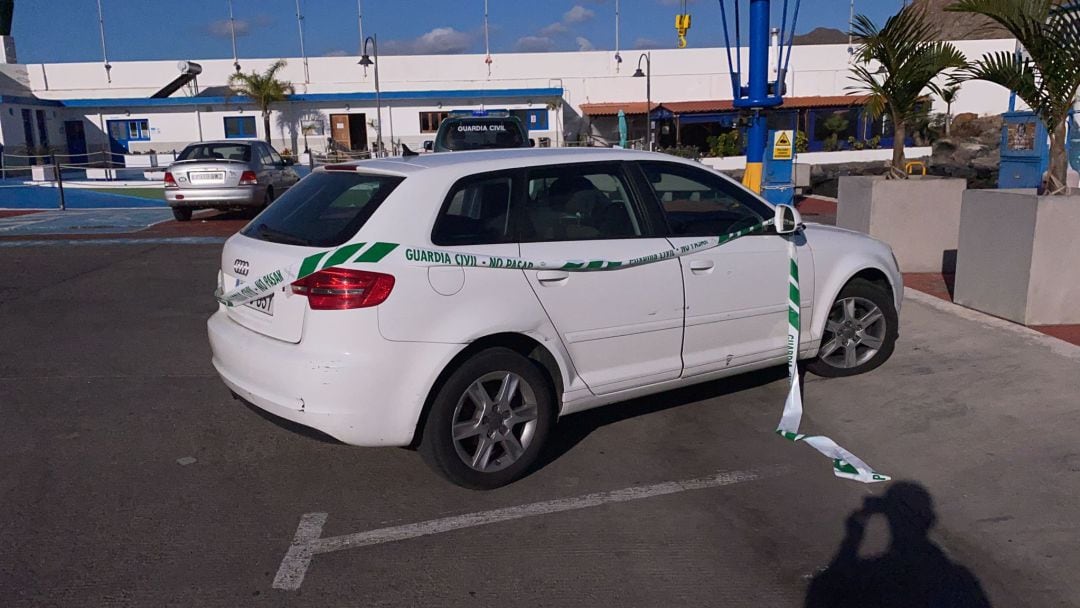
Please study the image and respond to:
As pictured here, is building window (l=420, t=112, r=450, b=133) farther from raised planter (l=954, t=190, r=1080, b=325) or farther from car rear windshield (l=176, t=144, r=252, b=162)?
raised planter (l=954, t=190, r=1080, b=325)

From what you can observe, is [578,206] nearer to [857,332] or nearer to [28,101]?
[857,332]

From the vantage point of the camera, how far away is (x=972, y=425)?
5.23m

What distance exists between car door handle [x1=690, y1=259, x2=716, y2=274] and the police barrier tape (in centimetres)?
6

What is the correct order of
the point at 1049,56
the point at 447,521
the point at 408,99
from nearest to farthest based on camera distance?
the point at 447,521 → the point at 1049,56 → the point at 408,99

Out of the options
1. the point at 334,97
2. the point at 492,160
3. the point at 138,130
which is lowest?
the point at 492,160

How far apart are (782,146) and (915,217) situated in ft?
14.8

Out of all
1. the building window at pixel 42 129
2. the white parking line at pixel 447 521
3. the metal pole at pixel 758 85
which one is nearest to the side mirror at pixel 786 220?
the white parking line at pixel 447 521

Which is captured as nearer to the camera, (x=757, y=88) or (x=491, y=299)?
(x=491, y=299)

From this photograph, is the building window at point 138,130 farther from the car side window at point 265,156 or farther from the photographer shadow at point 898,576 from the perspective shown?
the photographer shadow at point 898,576

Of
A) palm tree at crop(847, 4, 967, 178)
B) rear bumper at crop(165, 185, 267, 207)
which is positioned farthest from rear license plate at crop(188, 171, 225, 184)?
palm tree at crop(847, 4, 967, 178)

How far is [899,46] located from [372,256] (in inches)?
310

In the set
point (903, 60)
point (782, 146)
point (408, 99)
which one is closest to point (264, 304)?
point (903, 60)

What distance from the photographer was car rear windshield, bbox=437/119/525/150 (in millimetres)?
14312

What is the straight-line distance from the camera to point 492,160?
4.73 meters
